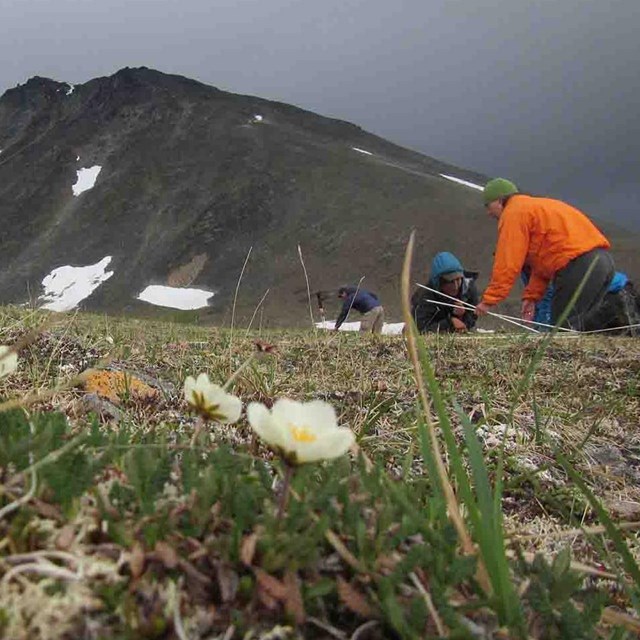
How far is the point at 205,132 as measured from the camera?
108 meters

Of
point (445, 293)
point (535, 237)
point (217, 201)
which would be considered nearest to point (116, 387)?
point (535, 237)

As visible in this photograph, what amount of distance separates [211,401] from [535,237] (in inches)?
355

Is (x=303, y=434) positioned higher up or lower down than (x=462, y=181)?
lower down

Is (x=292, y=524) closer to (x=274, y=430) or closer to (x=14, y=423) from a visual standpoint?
(x=274, y=430)

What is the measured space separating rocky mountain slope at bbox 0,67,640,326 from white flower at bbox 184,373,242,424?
66.0 metres

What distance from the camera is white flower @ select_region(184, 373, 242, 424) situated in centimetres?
163

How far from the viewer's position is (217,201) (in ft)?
312

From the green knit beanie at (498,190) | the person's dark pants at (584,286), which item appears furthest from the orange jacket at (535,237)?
the green knit beanie at (498,190)

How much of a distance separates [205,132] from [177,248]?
92.3ft

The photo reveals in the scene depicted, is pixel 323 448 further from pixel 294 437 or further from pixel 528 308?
pixel 528 308

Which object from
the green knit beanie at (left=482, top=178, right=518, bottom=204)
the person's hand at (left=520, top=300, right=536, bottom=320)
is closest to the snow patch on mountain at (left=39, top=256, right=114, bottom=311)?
the person's hand at (left=520, top=300, right=536, bottom=320)

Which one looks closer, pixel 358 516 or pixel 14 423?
pixel 358 516

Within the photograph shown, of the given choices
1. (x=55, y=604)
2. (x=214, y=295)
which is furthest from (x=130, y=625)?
(x=214, y=295)

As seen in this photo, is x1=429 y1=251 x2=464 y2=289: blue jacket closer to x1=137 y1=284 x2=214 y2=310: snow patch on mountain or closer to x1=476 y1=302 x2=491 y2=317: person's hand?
x1=476 y1=302 x2=491 y2=317: person's hand
